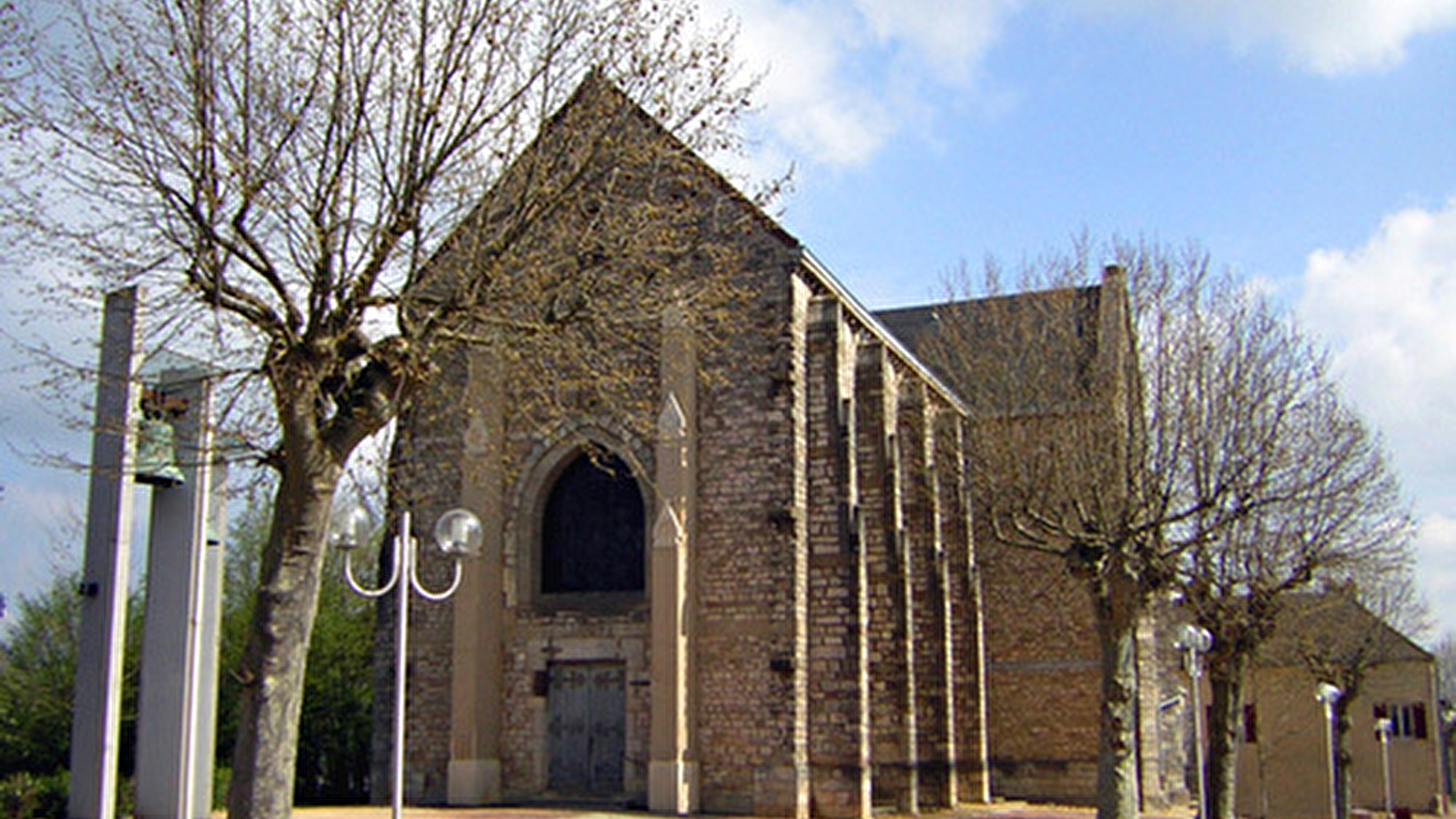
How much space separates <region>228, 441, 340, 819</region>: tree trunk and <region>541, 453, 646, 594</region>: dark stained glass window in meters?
11.4

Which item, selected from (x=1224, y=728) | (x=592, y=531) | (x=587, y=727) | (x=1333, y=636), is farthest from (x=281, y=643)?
(x=1333, y=636)

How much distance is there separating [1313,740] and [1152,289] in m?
28.1

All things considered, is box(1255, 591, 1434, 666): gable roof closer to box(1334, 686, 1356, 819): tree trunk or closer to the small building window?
box(1334, 686, 1356, 819): tree trunk

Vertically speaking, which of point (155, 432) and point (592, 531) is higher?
point (155, 432)

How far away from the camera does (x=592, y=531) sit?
24.8 meters

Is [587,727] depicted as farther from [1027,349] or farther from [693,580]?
[1027,349]

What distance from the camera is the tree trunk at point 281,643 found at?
12586 millimetres

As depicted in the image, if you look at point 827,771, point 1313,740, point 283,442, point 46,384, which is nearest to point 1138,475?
point 827,771

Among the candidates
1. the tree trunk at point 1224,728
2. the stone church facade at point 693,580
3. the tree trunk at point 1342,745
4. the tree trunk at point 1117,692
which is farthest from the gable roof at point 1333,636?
the stone church facade at point 693,580

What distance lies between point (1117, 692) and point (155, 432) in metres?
13.9

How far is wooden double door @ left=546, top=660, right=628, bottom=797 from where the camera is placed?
23.6 m

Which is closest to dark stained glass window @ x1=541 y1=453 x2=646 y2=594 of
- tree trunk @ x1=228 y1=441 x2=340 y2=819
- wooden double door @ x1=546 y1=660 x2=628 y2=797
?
wooden double door @ x1=546 y1=660 x2=628 y2=797

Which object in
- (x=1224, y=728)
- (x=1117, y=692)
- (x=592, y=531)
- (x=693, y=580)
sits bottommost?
(x=1224, y=728)

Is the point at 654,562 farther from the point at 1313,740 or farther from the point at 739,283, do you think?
the point at 1313,740
